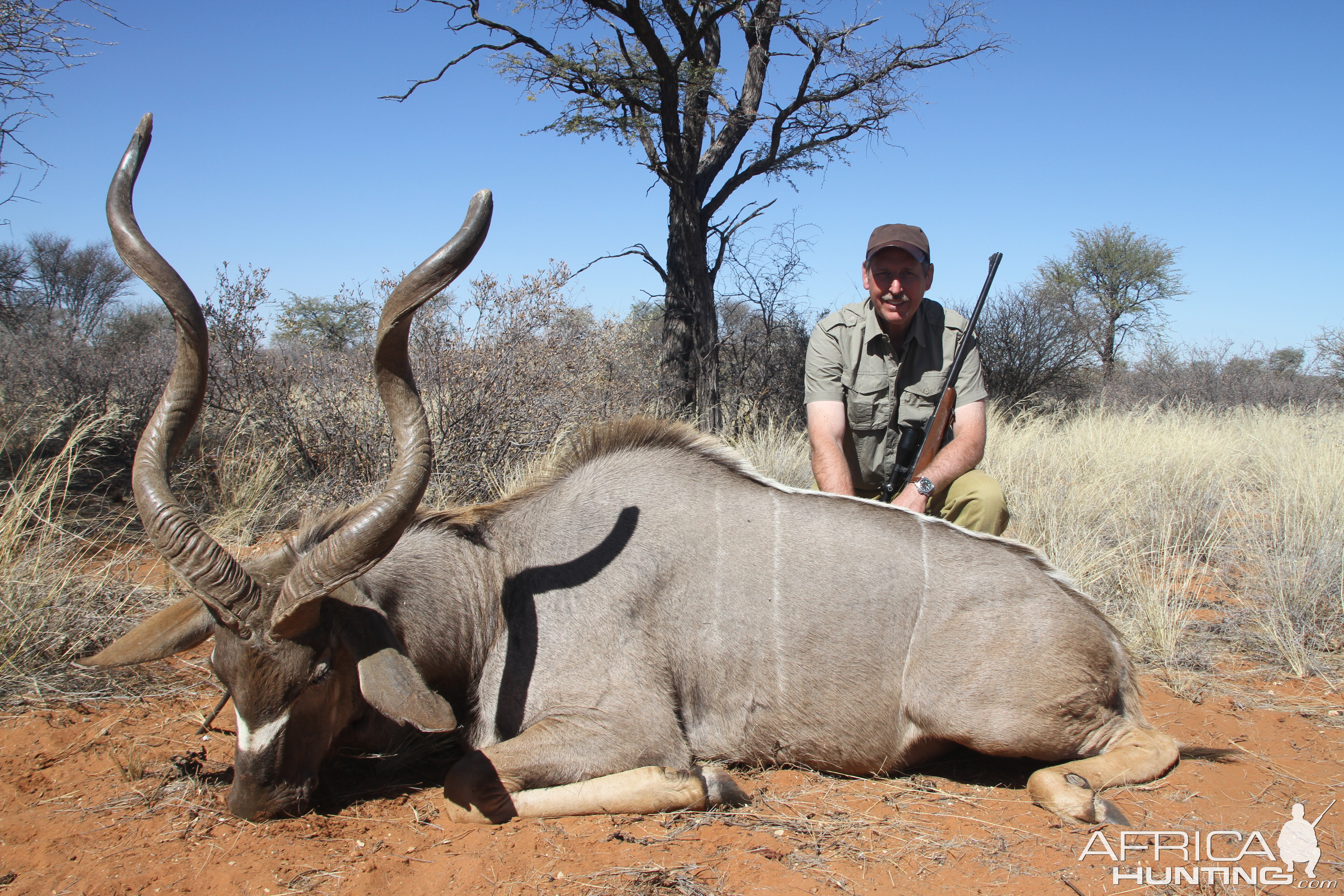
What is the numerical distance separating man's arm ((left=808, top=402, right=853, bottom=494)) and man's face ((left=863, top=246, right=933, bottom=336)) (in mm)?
581

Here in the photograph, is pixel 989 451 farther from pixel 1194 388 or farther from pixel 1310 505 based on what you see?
pixel 1194 388

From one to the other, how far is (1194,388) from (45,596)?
18804 millimetres

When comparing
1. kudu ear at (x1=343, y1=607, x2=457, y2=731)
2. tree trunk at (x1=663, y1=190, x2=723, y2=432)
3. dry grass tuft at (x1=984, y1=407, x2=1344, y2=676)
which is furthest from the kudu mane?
tree trunk at (x1=663, y1=190, x2=723, y2=432)

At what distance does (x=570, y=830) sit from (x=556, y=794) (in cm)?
13

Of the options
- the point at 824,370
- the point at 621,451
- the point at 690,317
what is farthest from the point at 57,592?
the point at 690,317

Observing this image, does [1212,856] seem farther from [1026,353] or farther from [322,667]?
[1026,353]

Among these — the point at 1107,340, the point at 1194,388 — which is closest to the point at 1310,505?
the point at 1194,388

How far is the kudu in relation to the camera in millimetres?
2668

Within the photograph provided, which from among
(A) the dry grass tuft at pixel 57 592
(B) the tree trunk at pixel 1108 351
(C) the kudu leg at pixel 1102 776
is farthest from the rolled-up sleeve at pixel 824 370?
(B) the tree trunk at pixel 1108 351

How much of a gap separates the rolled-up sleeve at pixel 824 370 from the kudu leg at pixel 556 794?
7.96 feet

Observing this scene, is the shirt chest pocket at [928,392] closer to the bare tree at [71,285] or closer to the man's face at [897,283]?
the man's face at [897,283]

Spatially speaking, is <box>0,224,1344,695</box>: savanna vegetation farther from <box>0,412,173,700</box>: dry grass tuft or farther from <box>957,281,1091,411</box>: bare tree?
<box>957,281,1091,411</box>: bare tree

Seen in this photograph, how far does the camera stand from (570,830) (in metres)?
2.80

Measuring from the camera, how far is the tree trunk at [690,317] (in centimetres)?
1022
